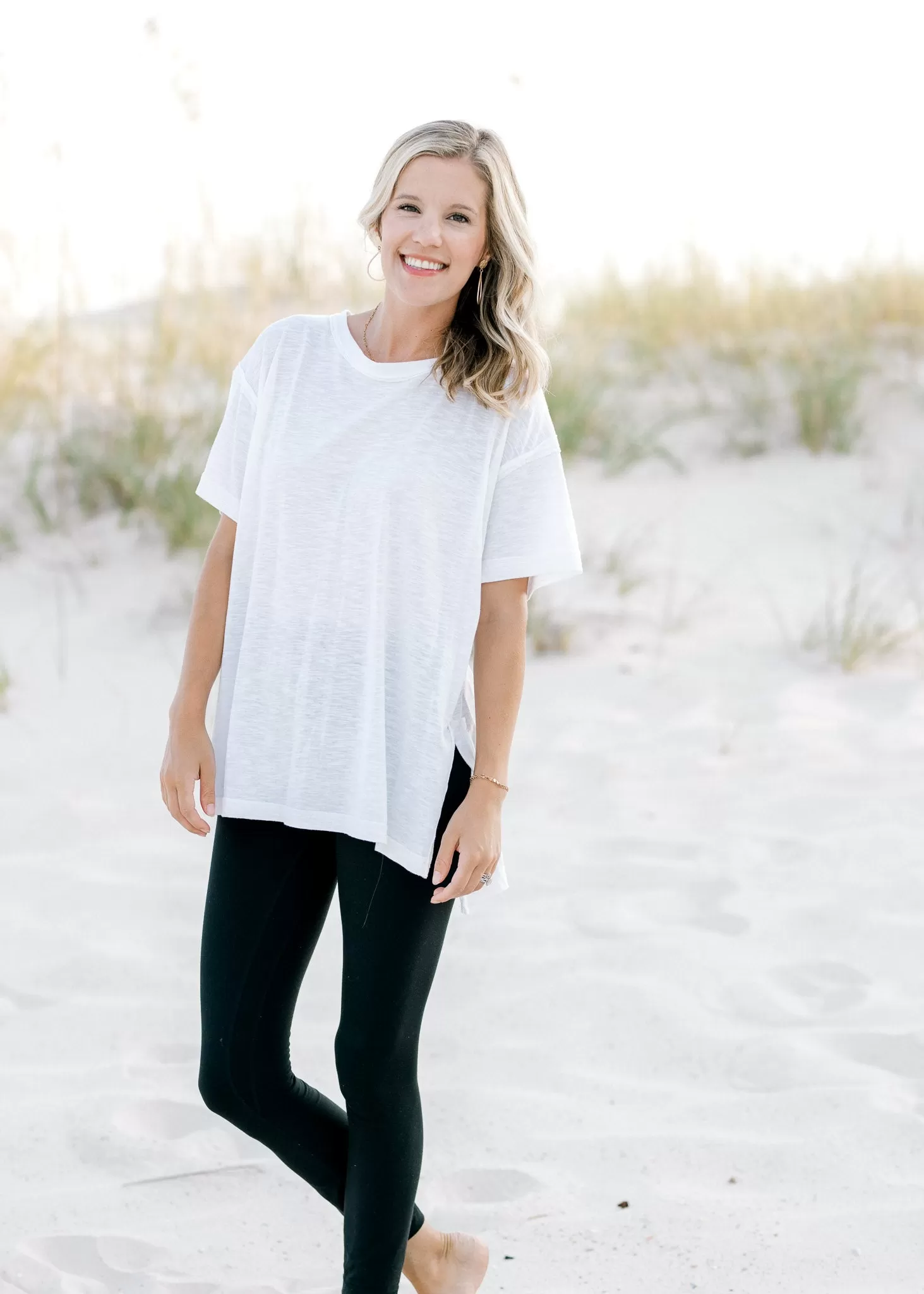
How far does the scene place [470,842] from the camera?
76.3 inches

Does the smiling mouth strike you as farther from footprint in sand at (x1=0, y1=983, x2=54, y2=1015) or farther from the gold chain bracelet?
footprint in sand at (x1=0, y1=983, x2=54, y2=1015)

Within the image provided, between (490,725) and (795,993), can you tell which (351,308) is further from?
(490,725)

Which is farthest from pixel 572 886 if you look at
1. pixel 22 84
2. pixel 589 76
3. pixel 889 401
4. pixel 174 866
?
pixel 589 76

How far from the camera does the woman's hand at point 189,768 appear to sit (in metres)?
2.08

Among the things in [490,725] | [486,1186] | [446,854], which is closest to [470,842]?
[446,854]

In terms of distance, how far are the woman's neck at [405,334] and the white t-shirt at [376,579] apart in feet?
0.12

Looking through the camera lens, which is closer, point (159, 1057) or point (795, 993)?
point (159, 1057)

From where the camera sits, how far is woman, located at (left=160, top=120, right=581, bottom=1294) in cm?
195

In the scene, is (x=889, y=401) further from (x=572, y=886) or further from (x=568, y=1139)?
(x=568, y=1139)

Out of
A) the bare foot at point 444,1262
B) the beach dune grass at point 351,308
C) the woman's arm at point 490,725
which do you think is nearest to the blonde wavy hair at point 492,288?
the woman's arm at point 490,725

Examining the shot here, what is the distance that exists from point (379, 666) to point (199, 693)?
0.33 meters

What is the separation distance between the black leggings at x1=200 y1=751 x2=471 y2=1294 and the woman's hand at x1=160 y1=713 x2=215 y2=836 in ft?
0.21

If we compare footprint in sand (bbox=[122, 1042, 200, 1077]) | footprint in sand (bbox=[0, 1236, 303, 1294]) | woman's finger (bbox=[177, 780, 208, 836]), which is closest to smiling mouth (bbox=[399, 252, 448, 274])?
woman's finger (bbox=[177, 780, 208, 836])

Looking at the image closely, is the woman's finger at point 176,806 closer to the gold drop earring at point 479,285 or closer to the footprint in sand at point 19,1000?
the gold drop earring at point 479,285
